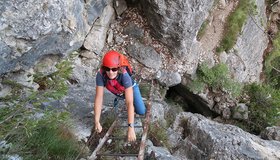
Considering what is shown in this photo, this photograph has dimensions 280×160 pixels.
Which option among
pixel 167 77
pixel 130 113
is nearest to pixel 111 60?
pixel 130 113

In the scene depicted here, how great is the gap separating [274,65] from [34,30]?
11.2m

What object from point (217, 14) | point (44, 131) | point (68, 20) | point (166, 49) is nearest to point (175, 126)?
point (166, 49)

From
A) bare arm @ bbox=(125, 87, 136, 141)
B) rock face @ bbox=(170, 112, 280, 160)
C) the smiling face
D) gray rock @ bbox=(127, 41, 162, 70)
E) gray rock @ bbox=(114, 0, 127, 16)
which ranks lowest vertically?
rock face @ bbox=(170, 112, 280, 160)

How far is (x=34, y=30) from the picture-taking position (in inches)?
197

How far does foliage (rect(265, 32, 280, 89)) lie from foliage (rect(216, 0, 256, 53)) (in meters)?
2.33

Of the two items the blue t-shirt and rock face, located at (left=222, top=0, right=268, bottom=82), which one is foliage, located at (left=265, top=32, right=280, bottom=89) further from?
the blue t-shirt

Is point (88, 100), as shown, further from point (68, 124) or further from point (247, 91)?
point (247, 91)

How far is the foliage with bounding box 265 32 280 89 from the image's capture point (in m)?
13.2

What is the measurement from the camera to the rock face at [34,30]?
459 cm

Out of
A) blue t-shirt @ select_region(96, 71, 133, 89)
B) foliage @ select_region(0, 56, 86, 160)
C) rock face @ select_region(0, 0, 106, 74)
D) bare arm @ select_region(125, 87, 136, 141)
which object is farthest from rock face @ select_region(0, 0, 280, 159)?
bare arm @ select_region(125, 87, 136, 141)

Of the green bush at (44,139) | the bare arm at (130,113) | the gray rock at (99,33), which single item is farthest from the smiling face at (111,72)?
the gray rock at (99,33)

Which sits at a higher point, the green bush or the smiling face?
the smiling face

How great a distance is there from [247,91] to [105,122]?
760 cm

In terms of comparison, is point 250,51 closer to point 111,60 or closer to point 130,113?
point 130,113
